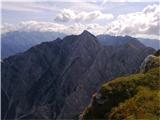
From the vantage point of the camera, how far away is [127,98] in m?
83.9

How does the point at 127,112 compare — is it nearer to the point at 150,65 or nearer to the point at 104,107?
the point at 104,107

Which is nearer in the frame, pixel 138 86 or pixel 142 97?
pixel 142 97

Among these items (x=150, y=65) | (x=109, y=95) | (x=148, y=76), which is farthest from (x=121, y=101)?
(x=150, y=65)

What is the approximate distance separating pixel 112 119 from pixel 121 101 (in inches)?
443

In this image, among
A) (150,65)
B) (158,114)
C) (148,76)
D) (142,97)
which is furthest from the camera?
(150,65)

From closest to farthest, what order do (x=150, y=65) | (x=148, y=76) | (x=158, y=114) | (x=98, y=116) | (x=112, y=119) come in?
(x=158, y=114)
(x=112, y=119)
(x=98, y=116)
(x=148, y=76)
(x=150, y=65)

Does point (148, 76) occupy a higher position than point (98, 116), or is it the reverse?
point (148, 76)

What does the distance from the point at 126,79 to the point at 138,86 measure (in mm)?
4414

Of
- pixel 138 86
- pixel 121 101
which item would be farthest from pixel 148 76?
pixel 121 101

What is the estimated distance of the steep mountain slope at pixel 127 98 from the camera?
238 ft

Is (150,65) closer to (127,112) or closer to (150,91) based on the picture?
(150,91)

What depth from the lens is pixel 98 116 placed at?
273ft

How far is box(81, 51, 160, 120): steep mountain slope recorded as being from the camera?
238 ft

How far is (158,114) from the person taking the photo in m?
68.3
